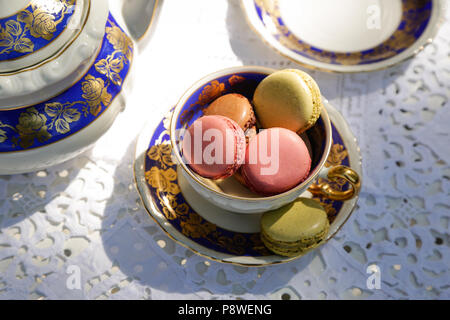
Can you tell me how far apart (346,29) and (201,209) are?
41cm

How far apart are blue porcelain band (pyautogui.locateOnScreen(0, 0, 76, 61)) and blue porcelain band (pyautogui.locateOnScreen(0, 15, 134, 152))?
0.06 m

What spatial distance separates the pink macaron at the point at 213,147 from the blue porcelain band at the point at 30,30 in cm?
19

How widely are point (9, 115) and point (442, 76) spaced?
0.66m

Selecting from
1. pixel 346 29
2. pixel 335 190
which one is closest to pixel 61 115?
pixel 335 190

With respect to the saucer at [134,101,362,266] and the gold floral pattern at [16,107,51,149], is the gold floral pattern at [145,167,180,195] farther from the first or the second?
the gold floral pattern at [16,107,51,149]

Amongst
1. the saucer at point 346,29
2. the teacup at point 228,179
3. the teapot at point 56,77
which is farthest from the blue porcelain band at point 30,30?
the saucer at point 346,29

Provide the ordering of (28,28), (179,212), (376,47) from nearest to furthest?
(28,28), (179,212), (376,47)

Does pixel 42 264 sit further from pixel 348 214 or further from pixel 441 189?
pixel 441 189

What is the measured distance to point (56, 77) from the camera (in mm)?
435

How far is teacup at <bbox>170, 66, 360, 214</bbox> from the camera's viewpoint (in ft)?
1.49

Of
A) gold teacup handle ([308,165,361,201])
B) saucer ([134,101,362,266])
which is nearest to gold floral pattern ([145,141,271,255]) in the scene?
saucer ([134,101,362,266])

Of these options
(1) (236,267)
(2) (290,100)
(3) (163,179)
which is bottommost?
(1) (236,267)

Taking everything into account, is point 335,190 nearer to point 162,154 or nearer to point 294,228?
point 294,228

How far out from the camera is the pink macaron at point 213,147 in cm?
45
